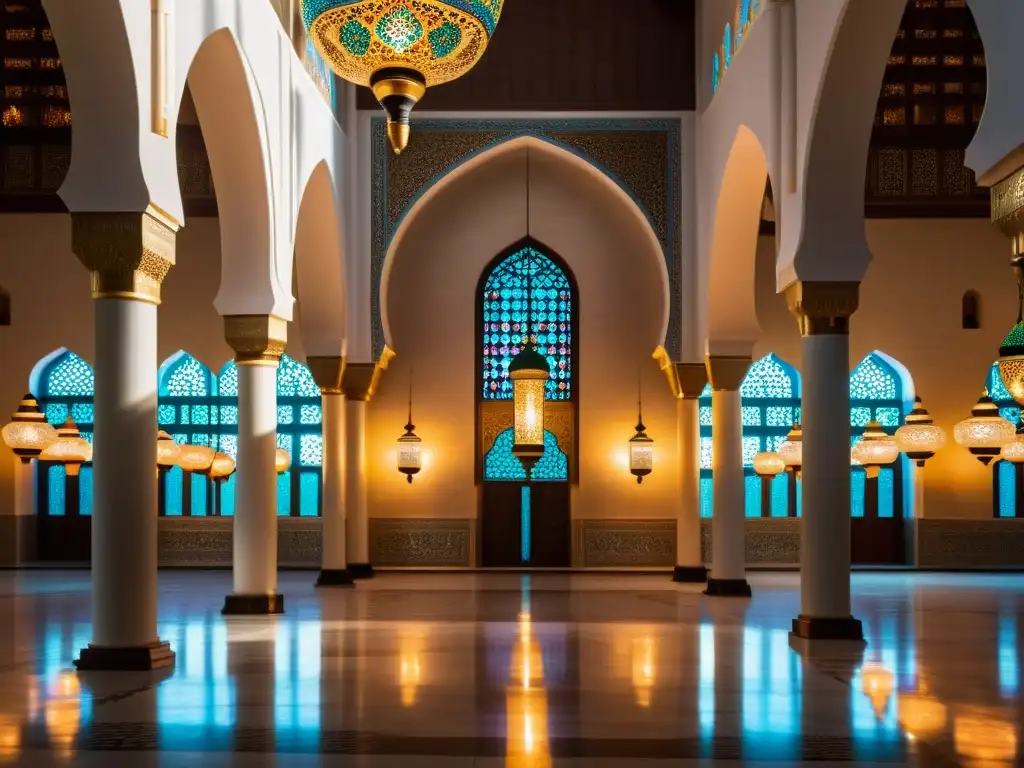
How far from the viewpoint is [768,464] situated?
47.2ft

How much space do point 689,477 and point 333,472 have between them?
156 inches

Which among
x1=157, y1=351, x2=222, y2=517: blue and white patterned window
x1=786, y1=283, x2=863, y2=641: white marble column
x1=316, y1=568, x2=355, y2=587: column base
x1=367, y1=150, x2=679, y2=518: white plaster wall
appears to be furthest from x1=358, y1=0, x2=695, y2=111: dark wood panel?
x1=786, y1=283, x2=863, y2=641: white marble column

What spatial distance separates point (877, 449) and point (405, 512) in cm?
554

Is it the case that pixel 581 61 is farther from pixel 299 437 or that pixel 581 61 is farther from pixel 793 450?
pixel 299 437


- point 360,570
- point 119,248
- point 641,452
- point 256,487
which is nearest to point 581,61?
point 641,452

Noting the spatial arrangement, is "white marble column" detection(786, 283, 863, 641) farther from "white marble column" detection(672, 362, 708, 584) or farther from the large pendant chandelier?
"white marble column" detection(672, 362, 708, 584)

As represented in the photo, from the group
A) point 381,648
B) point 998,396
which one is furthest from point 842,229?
point 998,396

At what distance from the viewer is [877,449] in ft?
42.9

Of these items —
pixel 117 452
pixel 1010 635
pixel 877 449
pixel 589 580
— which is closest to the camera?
pixel 117 452

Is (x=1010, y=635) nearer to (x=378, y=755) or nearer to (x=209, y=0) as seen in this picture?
(x=378, y=755)

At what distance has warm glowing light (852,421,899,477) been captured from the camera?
1307cm

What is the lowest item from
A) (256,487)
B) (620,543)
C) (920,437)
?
(620,543)

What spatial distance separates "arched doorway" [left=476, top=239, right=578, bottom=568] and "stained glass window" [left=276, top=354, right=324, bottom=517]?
2.17 metres

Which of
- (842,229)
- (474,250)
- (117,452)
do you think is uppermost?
(474,250)
